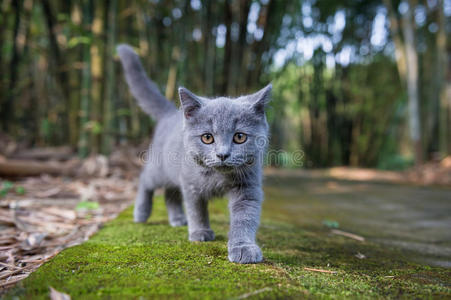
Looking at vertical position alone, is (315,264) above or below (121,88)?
below

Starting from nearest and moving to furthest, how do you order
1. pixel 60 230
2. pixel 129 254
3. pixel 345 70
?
pixel 129 254
pixel 60 230
pixel 345 70

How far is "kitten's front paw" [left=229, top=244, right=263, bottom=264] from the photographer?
4.35 ft

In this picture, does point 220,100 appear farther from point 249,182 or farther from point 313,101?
point 313,101

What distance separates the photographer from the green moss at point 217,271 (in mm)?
983

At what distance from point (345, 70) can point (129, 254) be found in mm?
8797

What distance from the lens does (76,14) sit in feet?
12.8

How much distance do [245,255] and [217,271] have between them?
198 mm

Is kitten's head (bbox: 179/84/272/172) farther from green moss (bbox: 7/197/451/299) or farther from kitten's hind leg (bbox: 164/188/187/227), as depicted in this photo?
kitten's hind leg (bbox: 164/188/187/227)

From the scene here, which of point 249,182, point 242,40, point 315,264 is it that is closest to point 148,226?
point 249,182

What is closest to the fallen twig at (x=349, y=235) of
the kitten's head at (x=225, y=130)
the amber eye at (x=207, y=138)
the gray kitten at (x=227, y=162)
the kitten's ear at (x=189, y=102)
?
the gray kitten at (x=227, y=162)

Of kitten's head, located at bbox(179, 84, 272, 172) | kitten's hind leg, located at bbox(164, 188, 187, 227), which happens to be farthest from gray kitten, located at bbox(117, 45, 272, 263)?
kitten's hind leg, located at bbox(164, 188, 187, 227)

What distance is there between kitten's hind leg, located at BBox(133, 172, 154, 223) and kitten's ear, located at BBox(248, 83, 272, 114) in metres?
1.00

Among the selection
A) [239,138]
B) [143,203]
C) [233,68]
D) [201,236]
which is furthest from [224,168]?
[233,68]

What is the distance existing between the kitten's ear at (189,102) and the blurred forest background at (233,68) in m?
1.48
